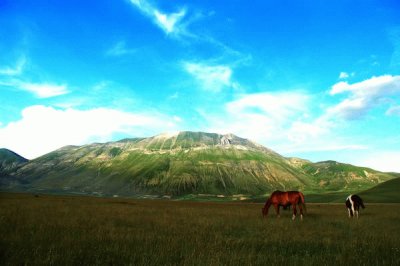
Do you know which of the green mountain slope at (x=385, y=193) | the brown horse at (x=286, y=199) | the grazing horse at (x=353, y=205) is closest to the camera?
the brown horse at (x=286, y=199)

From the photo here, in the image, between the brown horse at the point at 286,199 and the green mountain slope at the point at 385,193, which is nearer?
the brown horse at the point at 286,199

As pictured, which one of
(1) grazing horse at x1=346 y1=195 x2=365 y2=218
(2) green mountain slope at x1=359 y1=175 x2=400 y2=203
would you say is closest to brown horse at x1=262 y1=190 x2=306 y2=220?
(1) grazing horse at x1=346 y1=195 x2=365 y2=218

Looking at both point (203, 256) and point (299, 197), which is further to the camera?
point (299, 197)

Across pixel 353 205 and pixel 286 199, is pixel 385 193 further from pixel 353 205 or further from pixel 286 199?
pixel 286 199

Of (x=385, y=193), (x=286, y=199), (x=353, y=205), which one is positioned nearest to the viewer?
(x=286, y=199)

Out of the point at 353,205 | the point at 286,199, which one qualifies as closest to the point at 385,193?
the point at 353,205

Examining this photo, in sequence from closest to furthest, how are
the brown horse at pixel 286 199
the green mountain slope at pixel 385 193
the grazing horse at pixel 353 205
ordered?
1. the brown horse at pixel 286 199
2. the grazing horse at pixel 353 205
3. the green mountain slope at pixel 385 193

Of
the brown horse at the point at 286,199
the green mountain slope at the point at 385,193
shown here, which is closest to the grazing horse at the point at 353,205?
the brown horse at the point at 286,199

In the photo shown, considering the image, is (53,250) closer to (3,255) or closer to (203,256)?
(3,255)

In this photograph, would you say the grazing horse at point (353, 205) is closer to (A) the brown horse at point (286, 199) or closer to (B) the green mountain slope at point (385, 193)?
(A) the brown horse at point (286, 199)

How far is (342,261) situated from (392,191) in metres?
132

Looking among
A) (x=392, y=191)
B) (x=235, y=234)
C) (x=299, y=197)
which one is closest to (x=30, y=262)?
(x=235, y=234)

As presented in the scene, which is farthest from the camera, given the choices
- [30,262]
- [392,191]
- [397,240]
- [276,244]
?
[392,191]

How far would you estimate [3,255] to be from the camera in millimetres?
9078
